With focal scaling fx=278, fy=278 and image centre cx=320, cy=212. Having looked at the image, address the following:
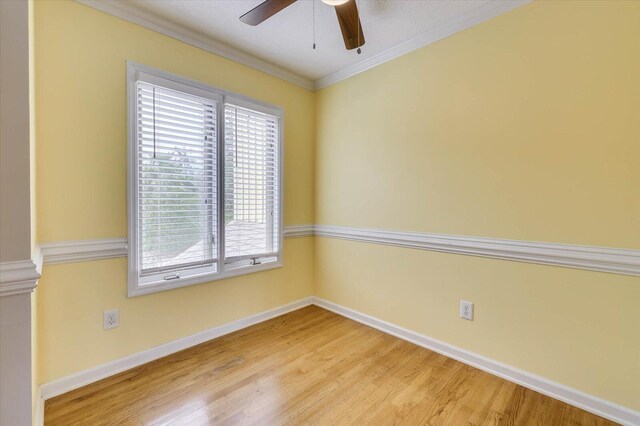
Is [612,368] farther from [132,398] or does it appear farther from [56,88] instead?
[56,88]

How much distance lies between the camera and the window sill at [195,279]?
1.97 metres

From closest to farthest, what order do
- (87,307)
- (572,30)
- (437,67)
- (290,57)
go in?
(572,30)
(87,307)
(437,67)
(290,57)

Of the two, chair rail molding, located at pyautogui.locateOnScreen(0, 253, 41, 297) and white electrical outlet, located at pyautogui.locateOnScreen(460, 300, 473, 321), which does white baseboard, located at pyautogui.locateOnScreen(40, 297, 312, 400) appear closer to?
chair rail molding, located at pyautogui.locateOnScreen(0, 253, 41, 297)

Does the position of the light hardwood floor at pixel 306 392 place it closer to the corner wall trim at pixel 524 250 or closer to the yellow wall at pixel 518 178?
the yellow wall at pixel 518 178

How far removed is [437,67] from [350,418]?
8.10ft

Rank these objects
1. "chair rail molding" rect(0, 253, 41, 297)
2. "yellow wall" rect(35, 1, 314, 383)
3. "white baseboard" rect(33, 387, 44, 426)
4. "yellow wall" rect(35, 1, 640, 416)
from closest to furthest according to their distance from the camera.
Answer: "chair rail molding" rect(0, 253, 41, 297)
"white baseboard" rect(33, 387, 44, 426)
"yellow wall" rect(35, 1, 640, 416)
"yellow wall" rect(35, 1, 314, 383)

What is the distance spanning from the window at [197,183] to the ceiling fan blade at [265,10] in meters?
0.84

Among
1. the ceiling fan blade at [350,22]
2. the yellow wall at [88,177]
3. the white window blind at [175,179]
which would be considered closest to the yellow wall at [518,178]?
the ceiling fan blade at [350,22]

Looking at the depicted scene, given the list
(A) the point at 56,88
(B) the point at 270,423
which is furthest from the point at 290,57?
(B) the point at 270,423

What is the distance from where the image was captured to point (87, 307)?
178 centimetres

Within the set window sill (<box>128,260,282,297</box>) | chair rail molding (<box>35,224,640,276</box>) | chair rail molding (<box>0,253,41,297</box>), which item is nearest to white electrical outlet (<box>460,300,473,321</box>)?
chair rail molding (<box>35,224,640,276</box>)

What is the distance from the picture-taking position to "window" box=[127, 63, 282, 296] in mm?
1978

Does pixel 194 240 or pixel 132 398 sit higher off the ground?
pixel 194 240

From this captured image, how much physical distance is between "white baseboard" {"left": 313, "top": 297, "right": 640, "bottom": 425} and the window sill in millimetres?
1110
